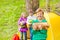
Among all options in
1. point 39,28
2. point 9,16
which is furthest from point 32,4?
point 39,28

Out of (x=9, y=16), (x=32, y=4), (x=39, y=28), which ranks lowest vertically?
(x=39, y=28)

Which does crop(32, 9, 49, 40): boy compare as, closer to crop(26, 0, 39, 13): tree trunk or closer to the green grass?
crop(26, 0, 39, 13): tree trunk

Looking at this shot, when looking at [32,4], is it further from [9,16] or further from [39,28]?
[39,28]

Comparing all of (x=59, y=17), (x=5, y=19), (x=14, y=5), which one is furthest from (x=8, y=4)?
(x=59, y=17)

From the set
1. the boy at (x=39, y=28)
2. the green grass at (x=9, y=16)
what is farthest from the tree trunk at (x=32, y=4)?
the boy at (x=39, y=28)

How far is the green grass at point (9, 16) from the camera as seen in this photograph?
220 inches

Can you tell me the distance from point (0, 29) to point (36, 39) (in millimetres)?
2851

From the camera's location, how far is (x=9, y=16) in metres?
6.51

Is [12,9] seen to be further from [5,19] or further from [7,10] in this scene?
[5,19]

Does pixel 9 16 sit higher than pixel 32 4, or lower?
lower

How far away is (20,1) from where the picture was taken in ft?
24.4

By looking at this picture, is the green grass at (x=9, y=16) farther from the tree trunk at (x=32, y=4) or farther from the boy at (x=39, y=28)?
the boy at (x=39, y=28)

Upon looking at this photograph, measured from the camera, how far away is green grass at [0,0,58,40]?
5575 mm

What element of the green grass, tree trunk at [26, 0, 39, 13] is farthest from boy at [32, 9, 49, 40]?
the green grass
